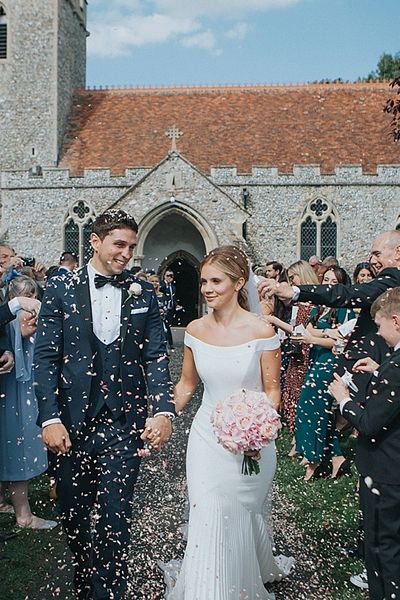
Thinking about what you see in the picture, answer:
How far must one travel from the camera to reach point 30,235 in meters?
22.7

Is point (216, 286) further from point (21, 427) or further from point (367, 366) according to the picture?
point (21, 427)

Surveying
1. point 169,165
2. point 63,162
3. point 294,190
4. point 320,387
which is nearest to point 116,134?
point 63,162

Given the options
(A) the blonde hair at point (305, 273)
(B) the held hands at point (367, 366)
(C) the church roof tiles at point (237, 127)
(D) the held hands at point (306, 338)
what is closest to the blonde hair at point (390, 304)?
(B) the held hands at point (367, 366)

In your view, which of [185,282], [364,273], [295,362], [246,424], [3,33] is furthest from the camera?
[3,33]

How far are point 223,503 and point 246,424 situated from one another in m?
0.48

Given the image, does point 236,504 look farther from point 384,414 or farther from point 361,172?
point 361,172

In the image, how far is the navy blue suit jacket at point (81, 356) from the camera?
3.46 meters

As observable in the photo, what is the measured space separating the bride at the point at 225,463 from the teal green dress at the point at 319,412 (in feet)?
7.67

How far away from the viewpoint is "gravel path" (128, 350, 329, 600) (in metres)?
3.88

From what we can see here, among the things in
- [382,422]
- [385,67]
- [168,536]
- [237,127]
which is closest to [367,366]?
[382,422]

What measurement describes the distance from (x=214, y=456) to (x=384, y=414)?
91 cm

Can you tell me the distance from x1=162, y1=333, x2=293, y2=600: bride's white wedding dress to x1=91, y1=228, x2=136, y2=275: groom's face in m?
0.61

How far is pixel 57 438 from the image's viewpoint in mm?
3283

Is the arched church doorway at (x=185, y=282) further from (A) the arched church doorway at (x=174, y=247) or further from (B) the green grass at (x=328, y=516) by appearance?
(B) the green grass at (x=328, y=516)
